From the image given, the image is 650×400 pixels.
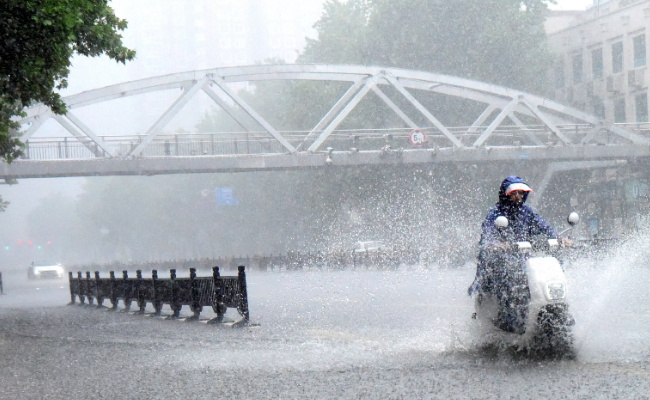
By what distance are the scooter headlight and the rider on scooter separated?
213 millimetres

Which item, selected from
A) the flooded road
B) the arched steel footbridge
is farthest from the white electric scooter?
the arched steel footbridge

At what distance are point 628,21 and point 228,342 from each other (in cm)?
4807

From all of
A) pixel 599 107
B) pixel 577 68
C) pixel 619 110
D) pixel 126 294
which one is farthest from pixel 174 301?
pixel 577 68

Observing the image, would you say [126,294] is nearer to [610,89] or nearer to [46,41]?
[46,41]

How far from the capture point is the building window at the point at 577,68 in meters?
63.4

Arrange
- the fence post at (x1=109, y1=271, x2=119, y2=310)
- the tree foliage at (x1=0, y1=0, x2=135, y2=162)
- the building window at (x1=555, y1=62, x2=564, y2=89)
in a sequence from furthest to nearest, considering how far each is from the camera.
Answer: the building window at (x1=555, y1=62, x2=564, y2=89)
the fence post at (x1=109, y1=271, x2=119, y2=310)
the tree foliage at (x1=0, y1=0, x2=135, y2=162)

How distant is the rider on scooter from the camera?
892cm

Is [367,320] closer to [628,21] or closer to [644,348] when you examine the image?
[644,348]

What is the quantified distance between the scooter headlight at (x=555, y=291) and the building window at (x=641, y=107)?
5020 cm

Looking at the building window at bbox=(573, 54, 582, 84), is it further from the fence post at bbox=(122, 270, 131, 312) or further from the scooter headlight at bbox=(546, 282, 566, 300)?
the scooter headlight at bbox=(546, 282, 566, 300)

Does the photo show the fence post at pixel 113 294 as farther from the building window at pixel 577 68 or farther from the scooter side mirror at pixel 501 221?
the building window at pixel 577 68

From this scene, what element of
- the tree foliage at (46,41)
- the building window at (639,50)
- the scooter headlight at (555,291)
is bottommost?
the scooter headlight at (555,291)

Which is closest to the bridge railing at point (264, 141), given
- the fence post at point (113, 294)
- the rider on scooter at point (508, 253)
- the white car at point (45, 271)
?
the white car at point (45, 271)

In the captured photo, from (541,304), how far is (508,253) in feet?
2.05
